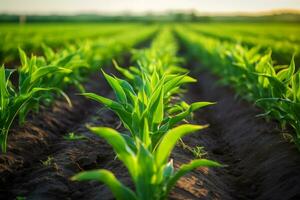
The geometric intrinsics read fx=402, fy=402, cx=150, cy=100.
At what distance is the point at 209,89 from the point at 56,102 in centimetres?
419

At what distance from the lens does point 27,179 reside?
4.06 meters

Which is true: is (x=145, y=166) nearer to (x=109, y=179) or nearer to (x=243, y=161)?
→ (x=109, y=179)

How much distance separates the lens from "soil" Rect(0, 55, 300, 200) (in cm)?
372

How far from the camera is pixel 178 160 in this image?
4.17 meters

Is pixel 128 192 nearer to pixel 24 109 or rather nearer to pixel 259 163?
pixel 259 163

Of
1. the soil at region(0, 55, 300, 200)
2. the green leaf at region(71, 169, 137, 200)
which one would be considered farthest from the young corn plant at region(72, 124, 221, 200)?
the soil at region(0, 55, 300, 200)

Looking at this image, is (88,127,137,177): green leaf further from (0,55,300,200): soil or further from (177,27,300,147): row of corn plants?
(177,27,300,147): row of corn plants

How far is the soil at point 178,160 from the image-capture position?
372cm

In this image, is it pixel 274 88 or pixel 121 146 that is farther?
pixel 274 88

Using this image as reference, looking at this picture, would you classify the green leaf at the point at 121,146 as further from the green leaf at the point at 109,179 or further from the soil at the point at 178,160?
the soil at the point at 178,160

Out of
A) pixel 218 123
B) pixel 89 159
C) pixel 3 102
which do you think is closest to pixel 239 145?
pixel 218 123

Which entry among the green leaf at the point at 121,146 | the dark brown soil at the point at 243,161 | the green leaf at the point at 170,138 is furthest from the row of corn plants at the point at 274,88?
the green leaf at the point at 121,146

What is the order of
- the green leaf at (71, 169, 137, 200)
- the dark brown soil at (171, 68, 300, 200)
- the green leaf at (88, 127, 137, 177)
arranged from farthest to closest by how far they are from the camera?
1. the dark brown soil at (171, 68, 300, 200)
2. the green leaf at (88, 127, 137, 177)
3. the green leaf at (71, 169, 137, 200)

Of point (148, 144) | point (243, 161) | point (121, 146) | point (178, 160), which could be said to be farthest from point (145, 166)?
point (243, 161)
